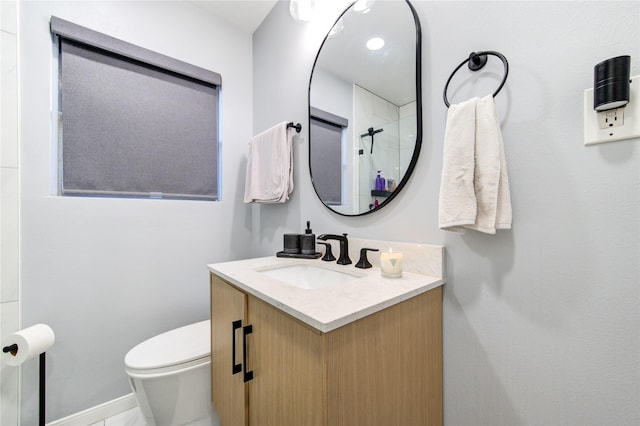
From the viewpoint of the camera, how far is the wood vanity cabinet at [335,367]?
511 millimetres

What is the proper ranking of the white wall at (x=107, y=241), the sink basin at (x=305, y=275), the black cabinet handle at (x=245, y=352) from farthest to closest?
the white wall at (x=107, y=241) → the sink basin at (x=305, y=275) → the black cabinet handle at (x=245, y=352)

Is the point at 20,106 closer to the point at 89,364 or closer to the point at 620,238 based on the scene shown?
the point at 89,364

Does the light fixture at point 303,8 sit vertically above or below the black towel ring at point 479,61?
above

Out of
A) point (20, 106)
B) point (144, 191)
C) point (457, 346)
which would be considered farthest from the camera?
point (144, 191)

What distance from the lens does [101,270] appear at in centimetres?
133

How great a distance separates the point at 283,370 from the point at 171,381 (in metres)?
0.74

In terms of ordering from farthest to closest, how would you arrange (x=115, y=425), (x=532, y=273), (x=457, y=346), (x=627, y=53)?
(x=115, y=425) < (x=457, y=346) < (x=532, y=273) < (x=627, y=53)

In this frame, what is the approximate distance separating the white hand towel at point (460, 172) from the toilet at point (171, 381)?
1.14m

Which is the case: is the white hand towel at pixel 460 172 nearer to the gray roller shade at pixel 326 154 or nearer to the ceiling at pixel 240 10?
the gray roller shade at pixel 326 154

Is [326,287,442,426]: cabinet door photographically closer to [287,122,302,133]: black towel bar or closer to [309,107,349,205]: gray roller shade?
[309,107,349,205]: gray roller shade

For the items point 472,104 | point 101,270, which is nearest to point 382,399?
point 472,104

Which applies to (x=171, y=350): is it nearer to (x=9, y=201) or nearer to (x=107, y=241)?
(x=107, y=241)

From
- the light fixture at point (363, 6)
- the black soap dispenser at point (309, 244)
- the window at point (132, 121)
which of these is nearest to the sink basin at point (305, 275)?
the black soap dispenser at point (309, 244)

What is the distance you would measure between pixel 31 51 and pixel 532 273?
218cm
